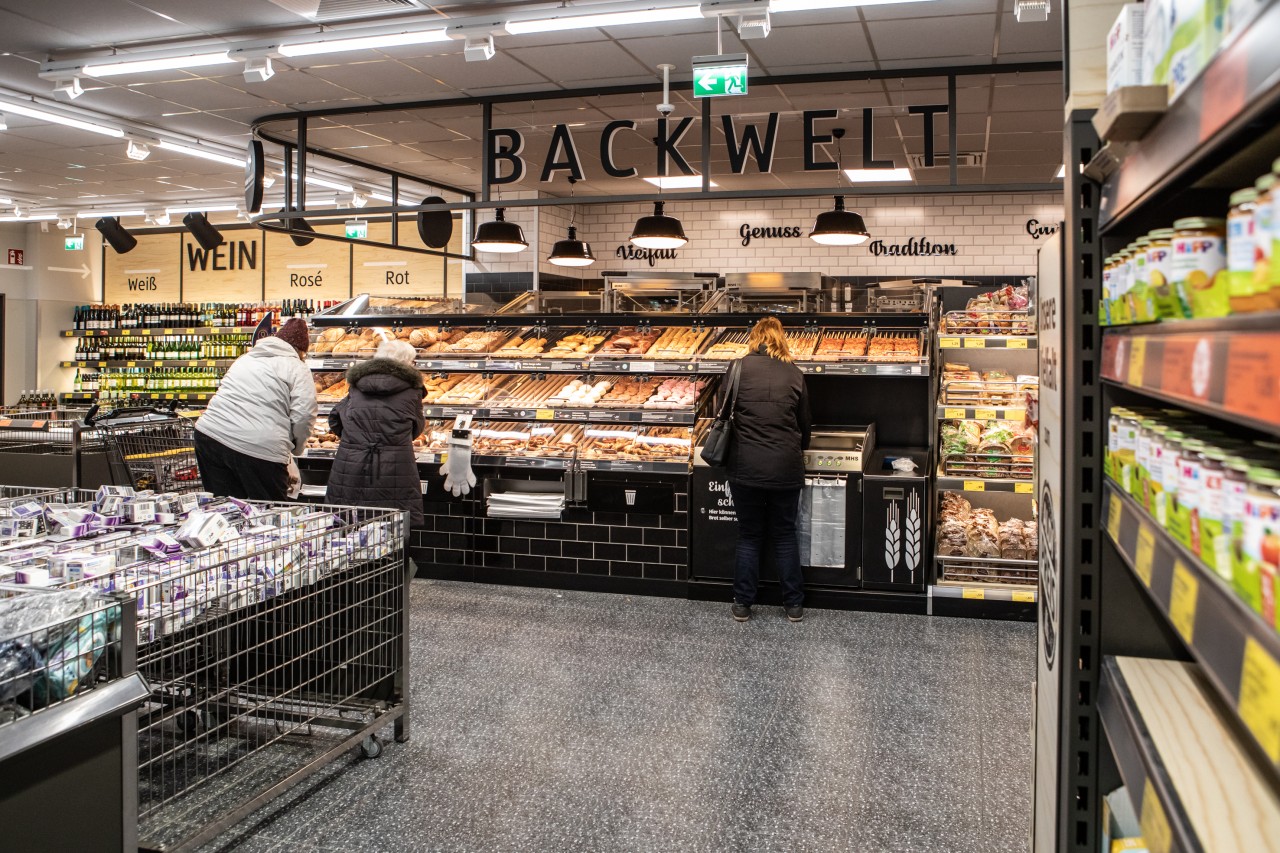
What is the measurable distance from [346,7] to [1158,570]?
604 centimetres

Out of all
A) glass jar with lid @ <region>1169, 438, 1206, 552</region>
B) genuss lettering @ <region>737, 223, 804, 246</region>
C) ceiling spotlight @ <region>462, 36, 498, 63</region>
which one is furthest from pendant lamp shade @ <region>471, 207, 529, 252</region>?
glass jar with lid @ <region>1169, 438, 1206, 552</region>

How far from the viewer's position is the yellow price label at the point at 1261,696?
34.1 inches

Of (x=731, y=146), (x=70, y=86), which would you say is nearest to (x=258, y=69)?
(x=70, y=86)

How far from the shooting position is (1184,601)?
119 centimetres

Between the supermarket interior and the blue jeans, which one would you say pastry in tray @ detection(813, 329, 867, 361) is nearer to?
the supermarket interior

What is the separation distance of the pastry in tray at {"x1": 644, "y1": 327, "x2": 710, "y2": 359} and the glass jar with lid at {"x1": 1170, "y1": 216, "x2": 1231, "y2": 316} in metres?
5.18

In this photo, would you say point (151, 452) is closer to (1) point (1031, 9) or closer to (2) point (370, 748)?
(2) point (370, 748)

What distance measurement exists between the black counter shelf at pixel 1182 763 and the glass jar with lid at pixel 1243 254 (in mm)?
543

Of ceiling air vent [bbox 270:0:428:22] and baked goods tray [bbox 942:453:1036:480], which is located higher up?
ceiling air vent [bbox 270:0:428:22]

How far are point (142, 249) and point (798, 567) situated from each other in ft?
47.6

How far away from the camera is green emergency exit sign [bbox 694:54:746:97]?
5.60 m

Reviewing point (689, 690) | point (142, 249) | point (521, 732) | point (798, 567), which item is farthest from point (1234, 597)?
point (142, 249)

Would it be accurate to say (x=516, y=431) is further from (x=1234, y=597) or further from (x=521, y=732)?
(x=1234, y=597)

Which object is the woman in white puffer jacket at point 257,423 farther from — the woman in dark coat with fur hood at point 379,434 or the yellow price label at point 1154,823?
the yellow price label at point 1154,823
